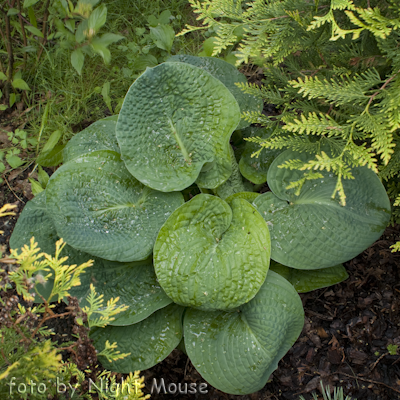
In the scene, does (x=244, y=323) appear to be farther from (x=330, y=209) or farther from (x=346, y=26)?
(x=346, y=26)

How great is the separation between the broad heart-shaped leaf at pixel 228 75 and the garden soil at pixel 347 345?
1.00 meters

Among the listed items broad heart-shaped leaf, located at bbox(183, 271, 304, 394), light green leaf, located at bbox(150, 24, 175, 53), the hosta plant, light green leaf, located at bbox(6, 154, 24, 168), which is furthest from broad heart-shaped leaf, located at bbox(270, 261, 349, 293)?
light green leaf, located at bbox(6, 154, 24, 168)

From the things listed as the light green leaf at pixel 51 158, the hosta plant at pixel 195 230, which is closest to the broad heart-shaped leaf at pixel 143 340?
the hosta plant at pixel 195 230

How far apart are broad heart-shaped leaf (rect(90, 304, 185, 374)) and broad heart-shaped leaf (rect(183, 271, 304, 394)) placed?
109 millimetres

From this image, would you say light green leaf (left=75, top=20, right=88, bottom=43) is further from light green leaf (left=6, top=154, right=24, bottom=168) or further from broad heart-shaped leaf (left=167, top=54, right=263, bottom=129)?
light green leaf (left=6, top=154, right=24, bottom=168)

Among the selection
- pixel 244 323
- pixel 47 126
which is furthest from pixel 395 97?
pixel 47 126

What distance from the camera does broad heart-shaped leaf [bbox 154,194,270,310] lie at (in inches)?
53.6

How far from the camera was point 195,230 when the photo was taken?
1.46 metres

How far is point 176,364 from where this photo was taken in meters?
1.82

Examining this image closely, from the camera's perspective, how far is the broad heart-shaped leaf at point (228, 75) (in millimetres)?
1707

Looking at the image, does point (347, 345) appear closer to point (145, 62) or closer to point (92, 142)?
point (92, 142)

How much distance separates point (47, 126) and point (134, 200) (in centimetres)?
117

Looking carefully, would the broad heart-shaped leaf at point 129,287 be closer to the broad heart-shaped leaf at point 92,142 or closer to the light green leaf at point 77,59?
the broad heart-shaped leaf at point 92,142

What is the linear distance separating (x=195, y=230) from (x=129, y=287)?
411 mm
